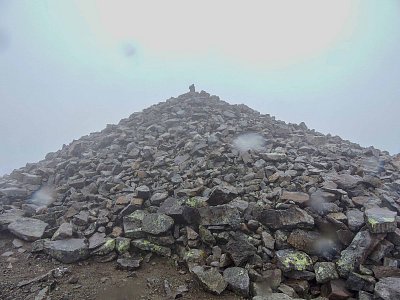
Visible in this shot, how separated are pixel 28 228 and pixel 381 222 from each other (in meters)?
10.5

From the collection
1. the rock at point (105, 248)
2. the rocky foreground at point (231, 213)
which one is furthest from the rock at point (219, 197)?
the rock at point (105, 248)

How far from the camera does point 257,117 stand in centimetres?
1903

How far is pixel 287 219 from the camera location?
8.29m

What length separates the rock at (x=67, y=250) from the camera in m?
8.11

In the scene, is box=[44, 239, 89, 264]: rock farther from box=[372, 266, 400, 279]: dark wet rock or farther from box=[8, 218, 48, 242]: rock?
box=[372, 266, 400, 279]: dark wet rock

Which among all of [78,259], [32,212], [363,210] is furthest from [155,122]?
[363,210]

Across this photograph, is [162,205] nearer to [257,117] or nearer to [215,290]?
[215,290]

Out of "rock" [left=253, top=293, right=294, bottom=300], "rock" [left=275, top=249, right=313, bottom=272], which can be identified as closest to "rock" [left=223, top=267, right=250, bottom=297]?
"rock" [left=253, top=293, right=294, bottom=300]

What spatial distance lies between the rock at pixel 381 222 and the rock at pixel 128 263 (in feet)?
20.6

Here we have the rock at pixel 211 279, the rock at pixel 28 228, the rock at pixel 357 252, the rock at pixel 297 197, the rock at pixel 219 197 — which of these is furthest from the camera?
the rock at pixel 219 197

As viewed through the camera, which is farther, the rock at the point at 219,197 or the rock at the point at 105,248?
the rock at the point at 219,197

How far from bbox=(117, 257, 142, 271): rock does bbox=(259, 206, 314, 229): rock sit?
3.73 m

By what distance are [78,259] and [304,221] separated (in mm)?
6464

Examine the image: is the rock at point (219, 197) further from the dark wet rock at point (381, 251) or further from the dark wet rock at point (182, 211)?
the dark wet rock at point (381, 251)
